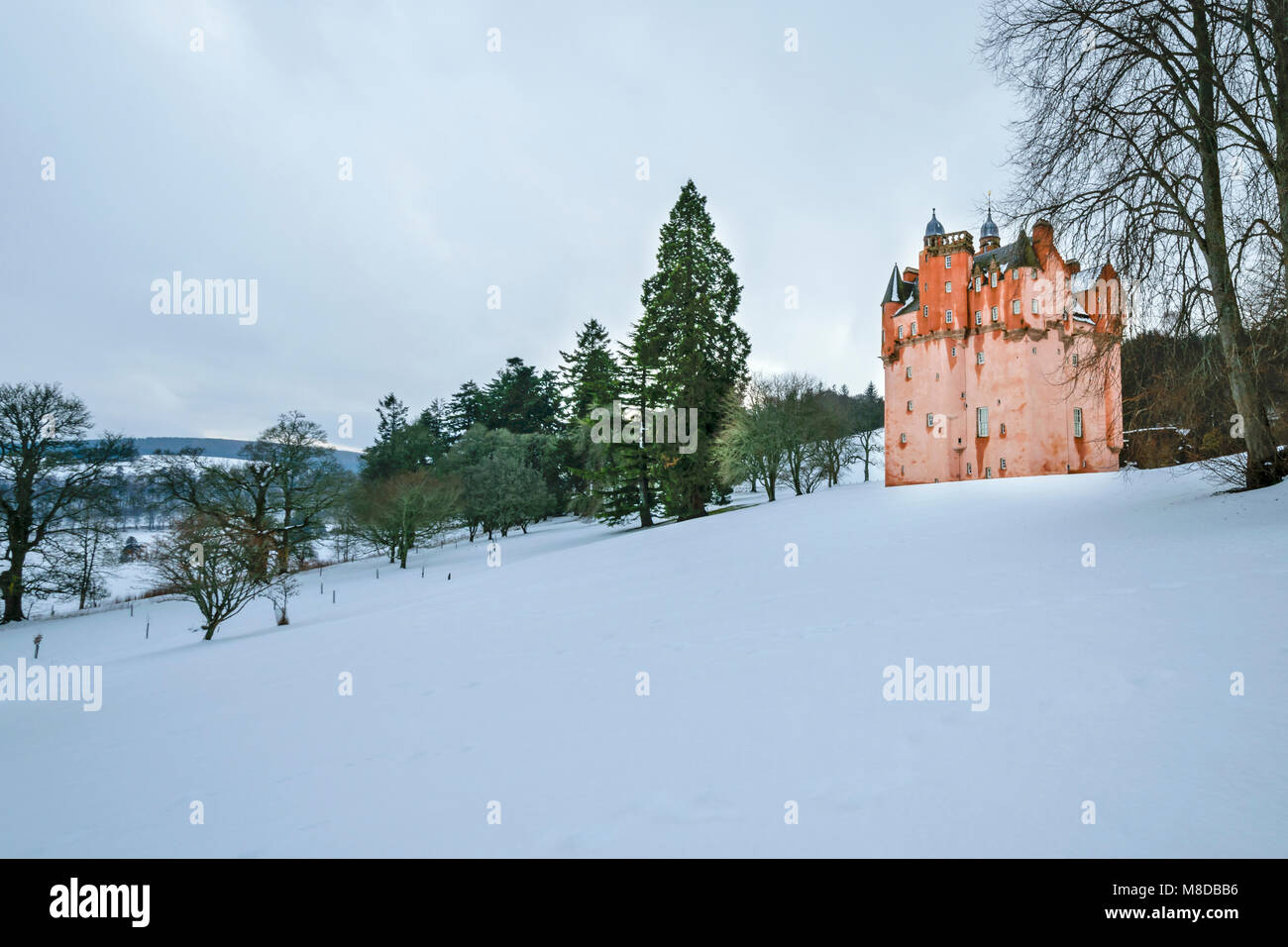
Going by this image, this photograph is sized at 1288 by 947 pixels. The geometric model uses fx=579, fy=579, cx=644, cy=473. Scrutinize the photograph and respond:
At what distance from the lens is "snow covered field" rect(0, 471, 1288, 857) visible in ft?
11.8

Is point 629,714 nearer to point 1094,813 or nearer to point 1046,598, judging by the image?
point 1094,813

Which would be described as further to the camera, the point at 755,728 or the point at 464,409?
the point at 464,409

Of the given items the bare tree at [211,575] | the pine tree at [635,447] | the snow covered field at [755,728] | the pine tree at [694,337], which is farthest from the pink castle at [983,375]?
the bare tree at [211,575]

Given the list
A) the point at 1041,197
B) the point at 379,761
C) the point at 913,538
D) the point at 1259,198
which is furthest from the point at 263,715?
the point at 1259,198

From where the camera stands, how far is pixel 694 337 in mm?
36969

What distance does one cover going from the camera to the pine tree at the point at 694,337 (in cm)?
3556

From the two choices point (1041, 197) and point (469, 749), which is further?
point (1041, 197)

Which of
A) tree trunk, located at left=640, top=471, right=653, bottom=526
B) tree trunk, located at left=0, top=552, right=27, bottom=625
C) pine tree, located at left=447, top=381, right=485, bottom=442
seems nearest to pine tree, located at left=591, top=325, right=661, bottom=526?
tree trunk, located at left=640, top=471, right=653, bottom=526

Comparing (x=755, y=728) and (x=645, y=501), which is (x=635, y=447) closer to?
(x=645, y=501)

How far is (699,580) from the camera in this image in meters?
13.8

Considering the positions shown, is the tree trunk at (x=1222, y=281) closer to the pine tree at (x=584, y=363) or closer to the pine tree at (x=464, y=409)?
the pine tree at (x=584, y=363)

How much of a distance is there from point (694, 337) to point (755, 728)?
1332 inches

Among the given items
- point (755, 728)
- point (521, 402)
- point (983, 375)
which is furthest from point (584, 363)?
point (755, 728)
